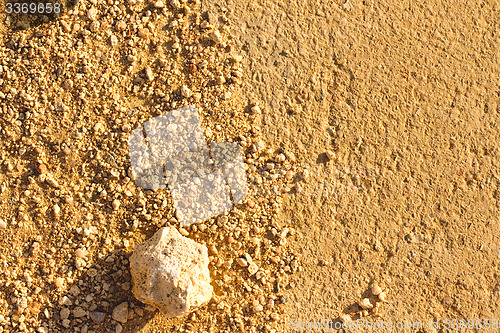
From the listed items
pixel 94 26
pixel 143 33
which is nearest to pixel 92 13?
pixel 94 26

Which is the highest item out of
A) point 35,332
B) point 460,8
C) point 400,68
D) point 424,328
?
point 460,8

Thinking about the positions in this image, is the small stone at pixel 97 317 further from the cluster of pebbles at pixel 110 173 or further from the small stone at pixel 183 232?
the small stone at pixel 183 232

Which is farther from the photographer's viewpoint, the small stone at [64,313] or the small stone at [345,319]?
the small stone at [345,319]

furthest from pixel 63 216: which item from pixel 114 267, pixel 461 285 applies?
pixel 461 285

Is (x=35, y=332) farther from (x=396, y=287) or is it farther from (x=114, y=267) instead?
(x=396, y=287)

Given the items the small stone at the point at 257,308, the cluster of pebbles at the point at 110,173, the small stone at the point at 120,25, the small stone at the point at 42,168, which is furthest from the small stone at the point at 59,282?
the small stone at the point at 120,25

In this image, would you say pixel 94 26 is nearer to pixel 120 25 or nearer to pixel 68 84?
pixel 120 25
